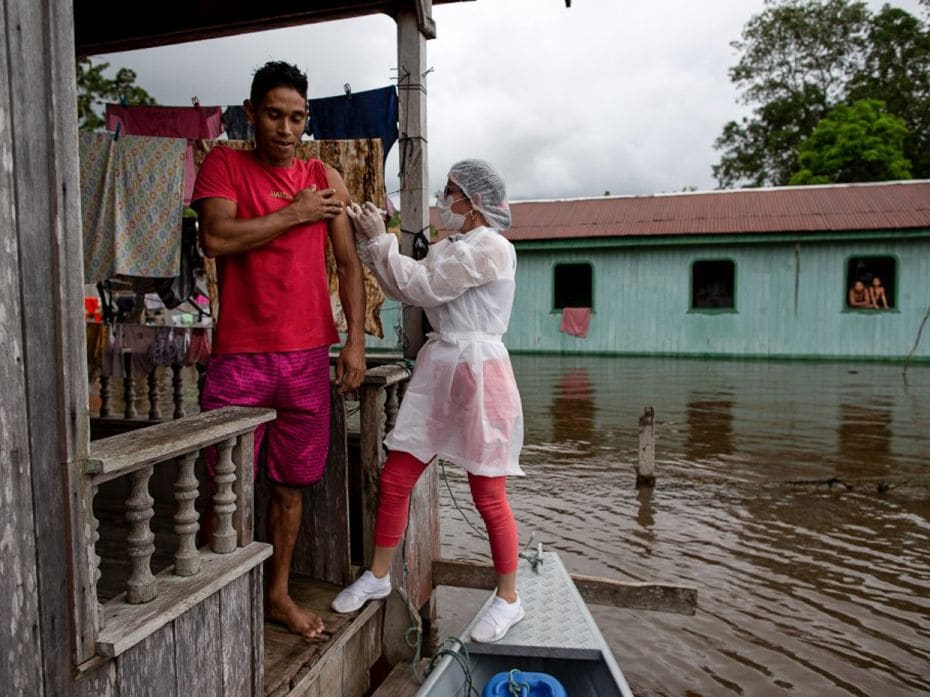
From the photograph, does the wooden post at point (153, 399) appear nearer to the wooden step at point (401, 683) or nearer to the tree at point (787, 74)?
the wooden step at point (401, 683)

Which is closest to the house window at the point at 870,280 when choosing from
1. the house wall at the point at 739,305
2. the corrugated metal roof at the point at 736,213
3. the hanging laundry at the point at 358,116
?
the house wall at the point at 739,305

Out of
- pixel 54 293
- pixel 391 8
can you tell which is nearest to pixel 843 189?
pixel 391 8

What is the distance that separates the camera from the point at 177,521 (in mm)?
2141

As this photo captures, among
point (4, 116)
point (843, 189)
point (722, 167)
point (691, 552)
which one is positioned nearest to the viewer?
point (4, 116)

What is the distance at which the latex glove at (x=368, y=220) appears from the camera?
115 inches

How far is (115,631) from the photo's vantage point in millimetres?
1809

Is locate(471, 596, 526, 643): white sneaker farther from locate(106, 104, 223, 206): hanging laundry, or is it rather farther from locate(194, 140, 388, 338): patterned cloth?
locate(106, 104, 223, 206): hanging laundry

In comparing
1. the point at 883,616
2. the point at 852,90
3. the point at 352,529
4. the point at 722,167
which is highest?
the point at 852,90

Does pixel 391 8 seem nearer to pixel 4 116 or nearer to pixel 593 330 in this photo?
pixel 4 116

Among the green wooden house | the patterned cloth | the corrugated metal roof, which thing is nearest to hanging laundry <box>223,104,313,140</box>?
the patterned cloth

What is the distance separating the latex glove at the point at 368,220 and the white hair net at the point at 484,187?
14.8 inches

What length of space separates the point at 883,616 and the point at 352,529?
3.61 m

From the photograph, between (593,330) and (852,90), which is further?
(852,90)

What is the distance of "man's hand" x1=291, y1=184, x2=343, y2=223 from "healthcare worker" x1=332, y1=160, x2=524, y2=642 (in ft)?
0.33
